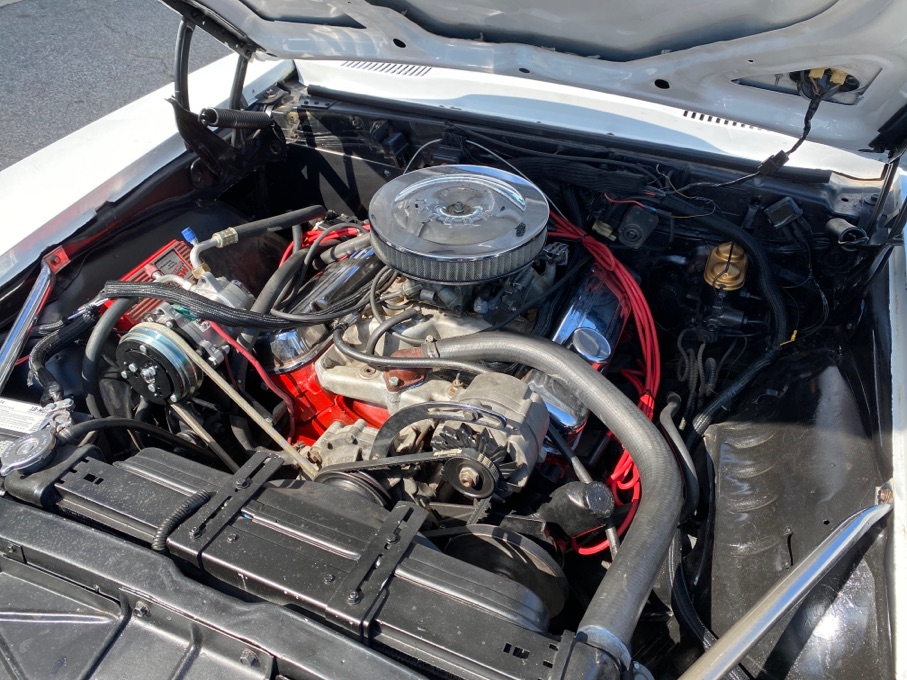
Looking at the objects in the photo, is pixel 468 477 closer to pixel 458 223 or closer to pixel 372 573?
pixel 372 573

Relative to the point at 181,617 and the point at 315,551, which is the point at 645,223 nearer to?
the point at 315,551

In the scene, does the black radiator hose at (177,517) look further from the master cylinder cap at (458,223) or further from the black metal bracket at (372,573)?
the master cylinder cap at (458,223)

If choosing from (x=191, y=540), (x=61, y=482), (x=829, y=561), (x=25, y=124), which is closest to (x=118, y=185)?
(x=61, y=482)

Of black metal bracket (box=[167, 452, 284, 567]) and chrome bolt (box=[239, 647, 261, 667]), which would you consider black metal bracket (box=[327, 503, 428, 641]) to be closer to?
chrome bolt (box=[239, 647, 261, 667])

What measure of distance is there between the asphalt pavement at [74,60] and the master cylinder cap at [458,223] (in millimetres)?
3478

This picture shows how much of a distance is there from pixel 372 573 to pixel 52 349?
947 millimetres

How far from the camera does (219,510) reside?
1.09 metres

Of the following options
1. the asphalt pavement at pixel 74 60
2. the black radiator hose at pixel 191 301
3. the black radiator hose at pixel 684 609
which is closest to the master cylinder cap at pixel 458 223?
the black radiator hose at pixel 191 301

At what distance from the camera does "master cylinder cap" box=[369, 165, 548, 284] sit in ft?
4.42

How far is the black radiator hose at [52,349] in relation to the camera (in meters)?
1.37

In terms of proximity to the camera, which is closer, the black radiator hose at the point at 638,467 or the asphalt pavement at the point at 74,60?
the black radiator hose at the point at 638,467

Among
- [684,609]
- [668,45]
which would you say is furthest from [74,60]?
[684,609]

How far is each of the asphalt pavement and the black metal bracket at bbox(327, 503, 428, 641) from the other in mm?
3984

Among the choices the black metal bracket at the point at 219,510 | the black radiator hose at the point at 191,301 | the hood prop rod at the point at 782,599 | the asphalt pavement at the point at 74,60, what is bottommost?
the asphalt pavement at the point at 74,60
